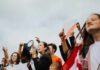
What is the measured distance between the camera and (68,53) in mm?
5957

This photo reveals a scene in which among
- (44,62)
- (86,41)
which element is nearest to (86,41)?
(86,41)

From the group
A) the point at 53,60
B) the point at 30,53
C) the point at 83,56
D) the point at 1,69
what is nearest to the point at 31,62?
the point at 30,53

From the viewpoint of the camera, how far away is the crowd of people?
403 centimetres

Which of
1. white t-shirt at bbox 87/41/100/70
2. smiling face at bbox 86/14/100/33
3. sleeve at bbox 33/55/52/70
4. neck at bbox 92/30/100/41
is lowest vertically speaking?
sleeve at bbox 33/55/52/70

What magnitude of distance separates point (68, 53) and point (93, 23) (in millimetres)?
1946

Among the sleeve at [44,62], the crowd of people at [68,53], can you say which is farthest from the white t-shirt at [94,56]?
the sleeve at [44,62]

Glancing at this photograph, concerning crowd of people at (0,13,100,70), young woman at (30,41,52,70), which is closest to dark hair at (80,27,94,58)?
crowd of people at (0,13,100,70)

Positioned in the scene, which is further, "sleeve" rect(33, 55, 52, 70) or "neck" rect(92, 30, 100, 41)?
"sleeve" rect(33, 55, 52, 70)

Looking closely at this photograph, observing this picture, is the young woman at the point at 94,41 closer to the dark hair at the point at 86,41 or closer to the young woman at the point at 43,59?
the dark hair at the point at 86,41

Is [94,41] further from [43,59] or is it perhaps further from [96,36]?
[43,59]

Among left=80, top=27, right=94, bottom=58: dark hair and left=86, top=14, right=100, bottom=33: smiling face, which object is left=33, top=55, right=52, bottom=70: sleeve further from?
left=86, top=14, right=100, bottom=33: smiling face

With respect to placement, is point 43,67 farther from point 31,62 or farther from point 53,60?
point 31,62

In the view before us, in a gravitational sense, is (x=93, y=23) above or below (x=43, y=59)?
above

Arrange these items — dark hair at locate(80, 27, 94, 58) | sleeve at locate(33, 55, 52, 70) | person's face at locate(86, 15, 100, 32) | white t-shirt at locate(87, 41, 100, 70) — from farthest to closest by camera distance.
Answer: sleeve at locate(33, 55, 52, 70) < dark hair at locate(80, 27, 94, 58) < person's face at locate(86, 15, 100, 32) < white t-shirt at locate(87, 41, 100, 70)
